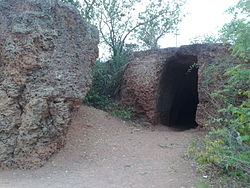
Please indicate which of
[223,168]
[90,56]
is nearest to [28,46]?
[90,56]

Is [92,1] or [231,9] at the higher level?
[92,1]

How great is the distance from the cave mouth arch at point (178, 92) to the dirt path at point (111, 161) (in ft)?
7.57

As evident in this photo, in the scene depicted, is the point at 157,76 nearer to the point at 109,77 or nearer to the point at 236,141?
the point at 109,77

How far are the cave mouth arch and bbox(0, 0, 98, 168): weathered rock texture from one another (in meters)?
4.37

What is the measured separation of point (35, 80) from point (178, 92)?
8.04 m

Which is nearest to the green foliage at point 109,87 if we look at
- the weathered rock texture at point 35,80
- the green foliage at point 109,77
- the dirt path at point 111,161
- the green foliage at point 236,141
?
the green foliage at point 109,77

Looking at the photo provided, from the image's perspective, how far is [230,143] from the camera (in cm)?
452

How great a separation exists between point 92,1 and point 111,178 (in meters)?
8.59

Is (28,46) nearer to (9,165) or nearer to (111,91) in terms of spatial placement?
(9,165)

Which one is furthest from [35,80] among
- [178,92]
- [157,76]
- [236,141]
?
[178,92]

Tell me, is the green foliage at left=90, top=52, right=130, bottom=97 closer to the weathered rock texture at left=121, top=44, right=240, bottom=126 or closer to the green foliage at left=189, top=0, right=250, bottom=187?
the weathered rock texture at left=121, top=44, right=240, bottom=126

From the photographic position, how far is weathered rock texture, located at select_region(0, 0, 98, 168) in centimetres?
606

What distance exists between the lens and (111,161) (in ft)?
20.4

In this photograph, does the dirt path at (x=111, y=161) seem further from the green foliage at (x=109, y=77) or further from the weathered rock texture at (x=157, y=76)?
the green foliage at (x=109, y=77)
